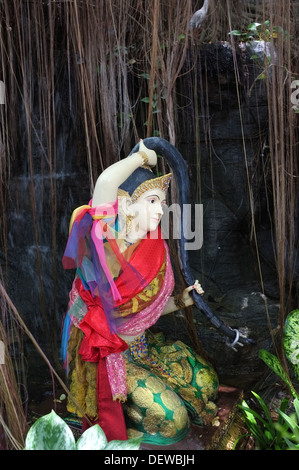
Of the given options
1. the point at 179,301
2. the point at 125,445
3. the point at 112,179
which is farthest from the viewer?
the point at 179,301

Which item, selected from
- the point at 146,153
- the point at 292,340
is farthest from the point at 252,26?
the point at 292,340

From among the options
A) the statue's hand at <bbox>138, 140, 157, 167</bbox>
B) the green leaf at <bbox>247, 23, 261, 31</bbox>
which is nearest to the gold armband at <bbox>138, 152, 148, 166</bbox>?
the statue's hand at <bbox>138, 140, 157, 167</bbox>

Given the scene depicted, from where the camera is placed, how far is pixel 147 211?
1.58m

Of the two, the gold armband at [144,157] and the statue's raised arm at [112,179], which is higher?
the gold armband at [144,157]

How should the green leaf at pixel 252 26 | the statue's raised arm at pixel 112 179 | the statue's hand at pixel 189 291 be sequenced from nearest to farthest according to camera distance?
1. the statue's raised arm at pixel 112 179
2. the statue's hand at pixel 189 291
3. the green leaf at pixel 252 26

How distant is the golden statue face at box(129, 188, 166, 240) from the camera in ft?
5.18

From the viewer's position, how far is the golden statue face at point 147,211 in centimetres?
158

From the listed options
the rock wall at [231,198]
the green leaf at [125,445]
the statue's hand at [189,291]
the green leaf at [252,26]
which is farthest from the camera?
the rock wall at [231,198]

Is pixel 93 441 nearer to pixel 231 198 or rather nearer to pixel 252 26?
pixel 231 198

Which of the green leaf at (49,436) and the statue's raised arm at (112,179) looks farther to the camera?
the statue's raised arm at (112,179)

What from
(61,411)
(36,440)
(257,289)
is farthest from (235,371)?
(36,440)

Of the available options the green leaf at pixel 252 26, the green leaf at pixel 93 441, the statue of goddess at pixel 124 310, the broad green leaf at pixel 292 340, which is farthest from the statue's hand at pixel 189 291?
the green leaf at pixel 252 26

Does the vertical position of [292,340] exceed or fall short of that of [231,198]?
it falls short

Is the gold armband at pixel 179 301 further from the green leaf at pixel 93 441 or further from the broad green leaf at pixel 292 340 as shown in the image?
the green leaf at pixel 93 441
